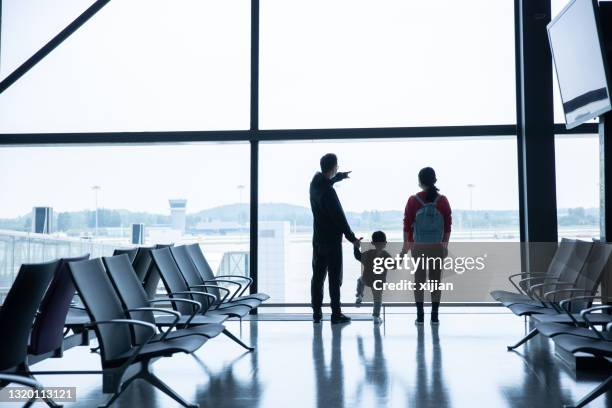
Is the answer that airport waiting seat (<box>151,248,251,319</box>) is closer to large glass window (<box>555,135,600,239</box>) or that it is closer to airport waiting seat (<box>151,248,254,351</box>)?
airport waiting seat (<box>151,248,254,351</box>)

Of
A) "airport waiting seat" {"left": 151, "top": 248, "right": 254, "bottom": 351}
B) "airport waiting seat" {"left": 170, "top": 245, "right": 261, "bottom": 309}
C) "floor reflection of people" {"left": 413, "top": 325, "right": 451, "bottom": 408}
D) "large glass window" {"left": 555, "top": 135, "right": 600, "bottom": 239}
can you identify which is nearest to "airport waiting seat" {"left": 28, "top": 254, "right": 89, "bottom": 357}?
"airport waiting seat" {"left": 151, "top": 248, "right": 254, "bottom": 351}

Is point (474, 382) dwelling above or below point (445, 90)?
below

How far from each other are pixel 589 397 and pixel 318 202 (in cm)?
296

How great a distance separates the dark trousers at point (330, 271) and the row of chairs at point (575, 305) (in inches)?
54.8

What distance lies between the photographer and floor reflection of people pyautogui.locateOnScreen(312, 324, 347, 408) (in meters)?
3.12

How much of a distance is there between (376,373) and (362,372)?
0.29 ft

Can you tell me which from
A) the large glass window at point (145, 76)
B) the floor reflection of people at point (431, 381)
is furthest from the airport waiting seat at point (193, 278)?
the large glass window at point (145, 76)

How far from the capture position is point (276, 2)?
20.4 feet

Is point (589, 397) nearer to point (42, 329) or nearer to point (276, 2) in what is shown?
point (42, 329)

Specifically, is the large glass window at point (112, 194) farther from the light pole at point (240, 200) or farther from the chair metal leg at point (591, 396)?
the chair metal leg at point (591, 396)

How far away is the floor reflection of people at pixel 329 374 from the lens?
312 centimetres

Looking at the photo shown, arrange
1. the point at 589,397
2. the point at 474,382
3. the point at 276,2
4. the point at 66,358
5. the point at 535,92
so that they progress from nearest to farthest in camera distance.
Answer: the point at 589,397 → the point at 474,382 → the point at 66,358 → the point at 535,92 → the point at 276,2

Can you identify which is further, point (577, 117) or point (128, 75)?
point (128, 75)

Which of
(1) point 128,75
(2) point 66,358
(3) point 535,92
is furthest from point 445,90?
(2) point 66,358
